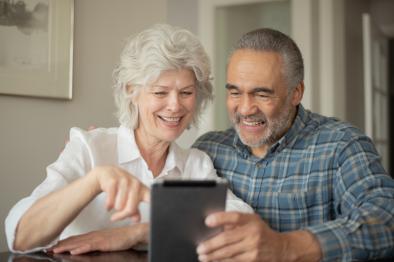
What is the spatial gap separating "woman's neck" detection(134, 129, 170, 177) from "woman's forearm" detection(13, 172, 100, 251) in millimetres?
508

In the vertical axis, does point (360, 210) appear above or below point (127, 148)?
below

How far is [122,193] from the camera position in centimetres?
107

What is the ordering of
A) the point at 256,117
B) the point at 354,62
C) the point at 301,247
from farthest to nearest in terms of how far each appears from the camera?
1. the point at 354,62
2. the point at 256,117
3. the point at 301,247

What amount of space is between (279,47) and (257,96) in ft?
0.60

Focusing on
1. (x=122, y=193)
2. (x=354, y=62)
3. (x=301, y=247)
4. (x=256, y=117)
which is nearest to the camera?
(x=122, y=193)

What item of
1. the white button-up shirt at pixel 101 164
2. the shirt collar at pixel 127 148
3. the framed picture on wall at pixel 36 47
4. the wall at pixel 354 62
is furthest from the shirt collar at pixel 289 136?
the wall at pixel 354 62

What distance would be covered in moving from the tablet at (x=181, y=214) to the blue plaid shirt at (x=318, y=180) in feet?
1.61

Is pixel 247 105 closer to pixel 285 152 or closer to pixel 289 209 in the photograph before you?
pixel 285 152

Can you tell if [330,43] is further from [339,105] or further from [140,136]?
[140,136]

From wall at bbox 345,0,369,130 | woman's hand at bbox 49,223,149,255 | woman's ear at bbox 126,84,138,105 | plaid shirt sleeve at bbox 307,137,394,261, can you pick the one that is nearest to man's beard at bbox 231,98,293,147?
plaid shirt sleeve at bbox 307,137,394,261

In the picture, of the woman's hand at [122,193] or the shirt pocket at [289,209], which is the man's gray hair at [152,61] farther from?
the woman's hand at [122,193]

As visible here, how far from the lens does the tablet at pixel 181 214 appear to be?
92 cm

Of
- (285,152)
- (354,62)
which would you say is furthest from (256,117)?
(354,62)

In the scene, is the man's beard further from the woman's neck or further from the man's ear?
the woman's neck
